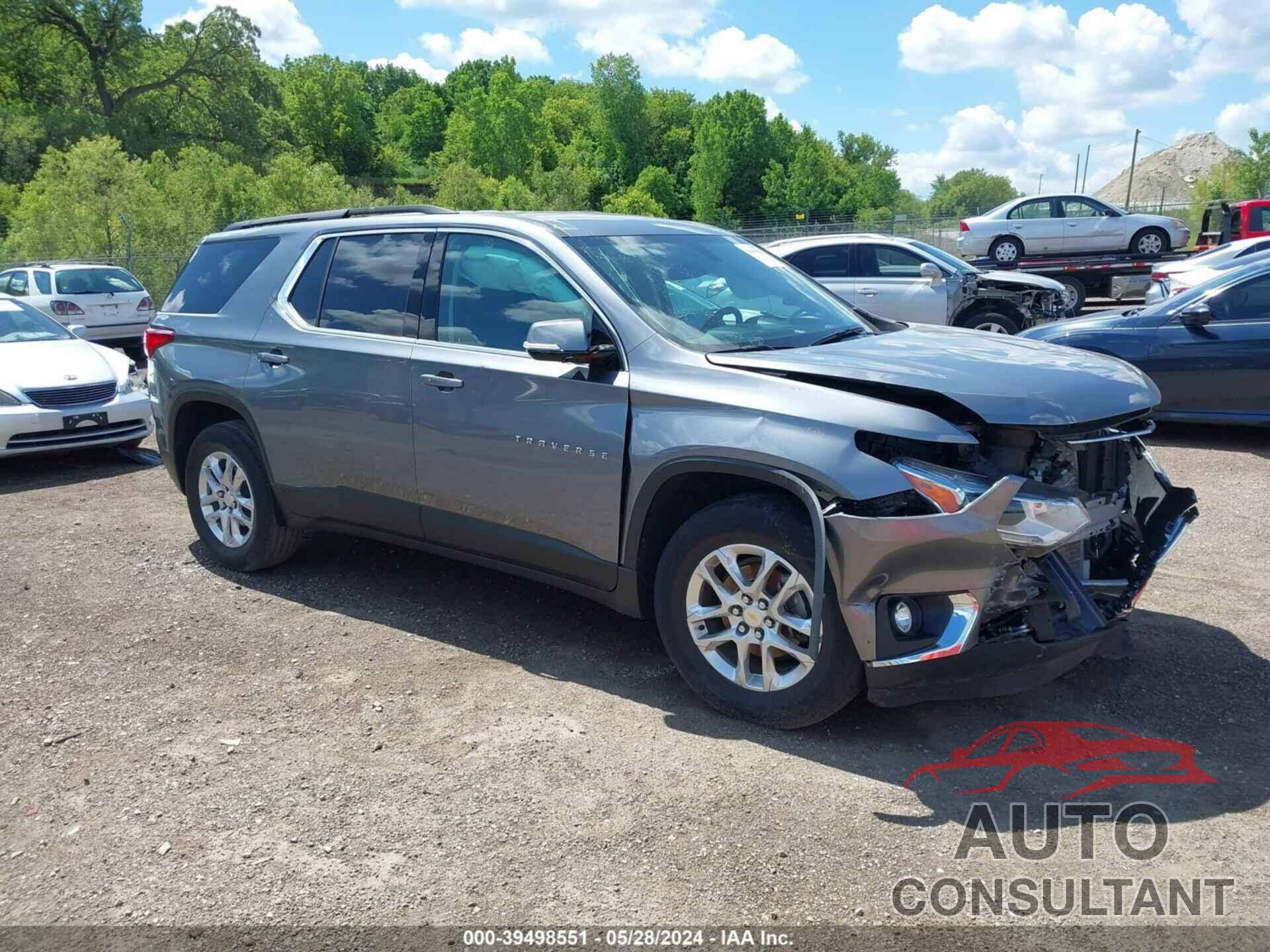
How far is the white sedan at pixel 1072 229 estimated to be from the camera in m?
21.1

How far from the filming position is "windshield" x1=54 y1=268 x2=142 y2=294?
16.9m

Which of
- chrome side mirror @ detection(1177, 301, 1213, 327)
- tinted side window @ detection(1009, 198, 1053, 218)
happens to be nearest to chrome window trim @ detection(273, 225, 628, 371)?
chrome side mirror @ detection(1177, 301, 1213, 327)

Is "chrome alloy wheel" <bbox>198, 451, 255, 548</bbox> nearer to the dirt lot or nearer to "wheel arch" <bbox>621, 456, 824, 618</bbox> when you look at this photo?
the dirt lot

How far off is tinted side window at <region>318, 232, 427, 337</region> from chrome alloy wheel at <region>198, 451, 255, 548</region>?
112cm

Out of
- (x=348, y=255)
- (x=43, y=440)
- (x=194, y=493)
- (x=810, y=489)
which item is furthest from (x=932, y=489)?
(x=43, y=440)

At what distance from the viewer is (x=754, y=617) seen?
3.97 meters

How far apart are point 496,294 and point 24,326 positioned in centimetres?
733

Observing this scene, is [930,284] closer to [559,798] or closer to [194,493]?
[194,493]

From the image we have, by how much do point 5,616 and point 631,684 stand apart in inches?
132

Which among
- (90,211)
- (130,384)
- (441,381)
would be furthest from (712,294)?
(90,211)

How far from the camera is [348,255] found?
5.50 meters

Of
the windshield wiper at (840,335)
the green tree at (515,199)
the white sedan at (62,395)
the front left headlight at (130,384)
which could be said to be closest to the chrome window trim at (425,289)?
the windshield wiper at (840,335)

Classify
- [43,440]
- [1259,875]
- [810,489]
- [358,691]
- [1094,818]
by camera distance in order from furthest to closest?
[43,440]
[358,691]
[810,489]
[1094,818]
[1259,875]

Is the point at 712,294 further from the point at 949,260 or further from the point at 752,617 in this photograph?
the point at 949,260
